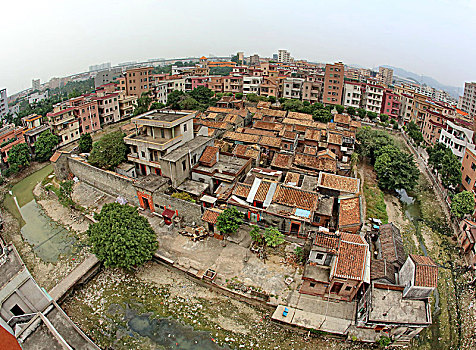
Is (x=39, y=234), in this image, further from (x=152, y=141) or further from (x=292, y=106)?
(x=292, y=106)

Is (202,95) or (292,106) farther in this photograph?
(202,95)

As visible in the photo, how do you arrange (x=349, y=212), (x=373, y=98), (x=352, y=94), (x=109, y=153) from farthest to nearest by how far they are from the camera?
(x=352, y=94) < (x=373, y=98) < (x=109, y=153) < (x=349, y=212)

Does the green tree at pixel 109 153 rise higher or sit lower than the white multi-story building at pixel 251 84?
Answer: lower

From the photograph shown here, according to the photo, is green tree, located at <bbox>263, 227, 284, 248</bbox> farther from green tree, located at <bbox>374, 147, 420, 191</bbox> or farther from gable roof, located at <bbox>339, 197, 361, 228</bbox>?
green tree, located at <bbox>374, 147, 420, 191</bbox>

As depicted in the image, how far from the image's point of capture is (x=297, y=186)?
2409 cm

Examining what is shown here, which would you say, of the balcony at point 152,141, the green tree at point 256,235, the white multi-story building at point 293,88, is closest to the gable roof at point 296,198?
the green tree at point 256,235

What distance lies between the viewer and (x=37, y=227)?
24.9m

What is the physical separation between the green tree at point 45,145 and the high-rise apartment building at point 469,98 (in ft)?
263

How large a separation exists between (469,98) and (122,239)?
78669 mm

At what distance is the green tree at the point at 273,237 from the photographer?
62.5ft

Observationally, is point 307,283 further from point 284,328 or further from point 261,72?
point 261,72

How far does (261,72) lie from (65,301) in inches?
2274

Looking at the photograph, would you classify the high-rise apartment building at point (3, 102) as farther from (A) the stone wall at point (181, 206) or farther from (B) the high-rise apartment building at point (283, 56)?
(B) the high-rise apartment building at point (283, 56)

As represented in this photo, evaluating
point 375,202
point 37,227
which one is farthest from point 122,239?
point 375,202
